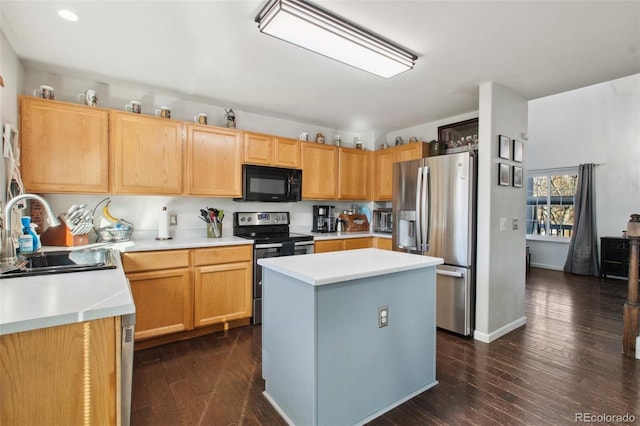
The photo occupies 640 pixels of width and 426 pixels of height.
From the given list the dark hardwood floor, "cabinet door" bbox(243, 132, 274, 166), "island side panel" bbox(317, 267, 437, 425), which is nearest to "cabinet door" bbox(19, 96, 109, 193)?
"cabinet door" bbox(243, 132, 274, 166)

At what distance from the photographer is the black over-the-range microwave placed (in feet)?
11.3

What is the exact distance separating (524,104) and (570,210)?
4.36m

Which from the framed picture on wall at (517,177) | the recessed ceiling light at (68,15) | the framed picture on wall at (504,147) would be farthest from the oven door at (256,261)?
the framed picture on wall at (517,177)

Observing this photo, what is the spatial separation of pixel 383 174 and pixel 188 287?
119 inches

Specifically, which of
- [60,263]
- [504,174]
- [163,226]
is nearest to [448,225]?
[504,174]

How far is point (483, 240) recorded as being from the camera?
288 cm

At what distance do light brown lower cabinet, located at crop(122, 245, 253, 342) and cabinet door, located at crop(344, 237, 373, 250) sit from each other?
1.36m

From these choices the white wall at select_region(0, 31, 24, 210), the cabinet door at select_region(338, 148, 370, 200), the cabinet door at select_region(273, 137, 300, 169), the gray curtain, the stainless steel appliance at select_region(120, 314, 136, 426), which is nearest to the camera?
the stainless steel appliance at select_region(120, 314, 136, 426)

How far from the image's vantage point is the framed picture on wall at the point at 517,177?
310 centimetres

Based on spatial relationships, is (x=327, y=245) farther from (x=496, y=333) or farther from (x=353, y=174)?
(x=496, y=333)

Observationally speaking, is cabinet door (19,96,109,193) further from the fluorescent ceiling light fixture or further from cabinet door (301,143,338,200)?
cabinet door (301,143,338,200)

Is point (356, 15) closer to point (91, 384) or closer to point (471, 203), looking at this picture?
point (471, 203)

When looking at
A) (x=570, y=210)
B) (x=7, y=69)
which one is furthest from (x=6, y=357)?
(x=570, y=210)

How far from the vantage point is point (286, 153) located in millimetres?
3785
